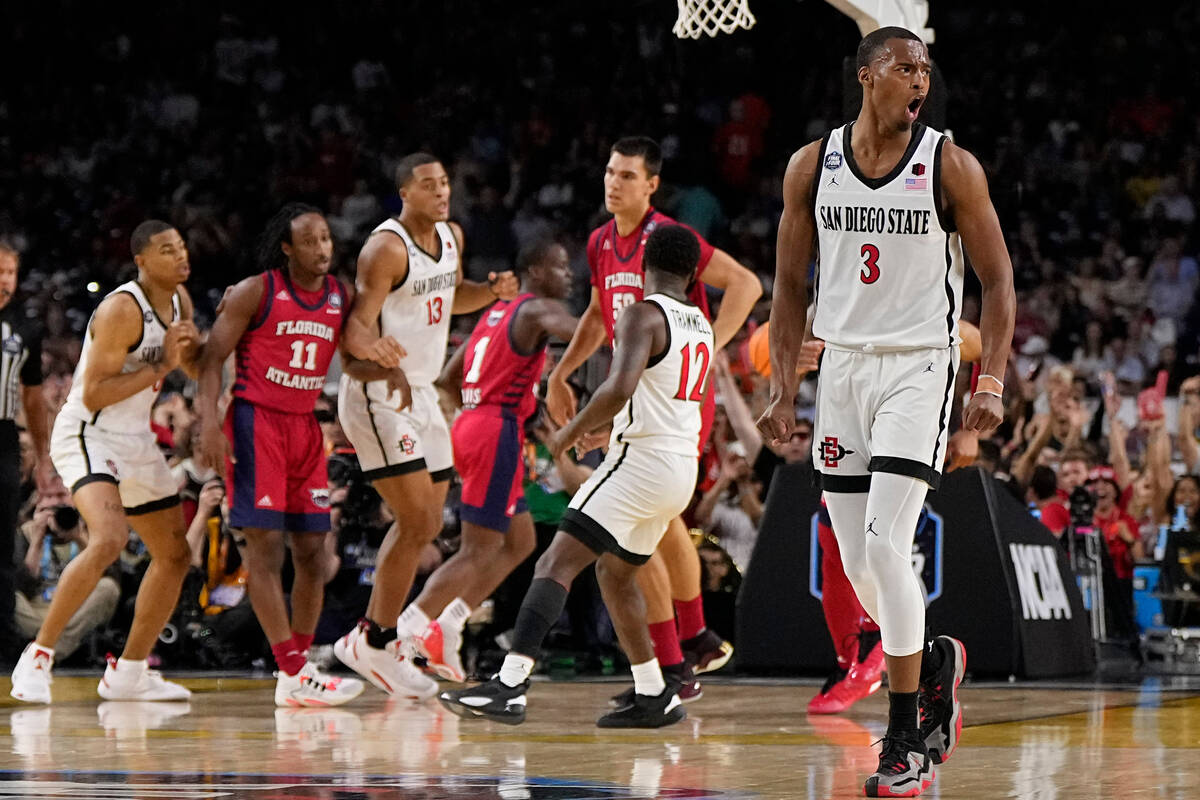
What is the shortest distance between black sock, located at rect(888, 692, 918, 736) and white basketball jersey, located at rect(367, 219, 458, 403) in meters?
4.05

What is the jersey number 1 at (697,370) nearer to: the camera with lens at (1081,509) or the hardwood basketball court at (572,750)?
the hardwood basketball court at (572,750)

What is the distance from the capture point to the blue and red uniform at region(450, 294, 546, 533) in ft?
27.9

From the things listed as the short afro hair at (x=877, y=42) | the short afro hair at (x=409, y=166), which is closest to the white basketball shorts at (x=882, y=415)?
the short afro hair at (x=877, y=42)

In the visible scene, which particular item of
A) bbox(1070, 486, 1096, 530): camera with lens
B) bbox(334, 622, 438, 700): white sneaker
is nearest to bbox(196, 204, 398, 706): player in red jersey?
bbox(334, 622, 438, 700): white sneaker

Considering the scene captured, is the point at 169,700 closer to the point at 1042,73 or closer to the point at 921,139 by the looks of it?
the point at 921,139

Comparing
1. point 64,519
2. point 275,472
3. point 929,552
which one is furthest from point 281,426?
point 64,519

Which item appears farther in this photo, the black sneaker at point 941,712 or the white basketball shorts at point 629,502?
the white basketball shorts at point 629,502

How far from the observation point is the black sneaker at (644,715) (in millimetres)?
6773

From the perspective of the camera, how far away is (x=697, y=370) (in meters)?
6.90

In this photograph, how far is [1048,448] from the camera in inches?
476

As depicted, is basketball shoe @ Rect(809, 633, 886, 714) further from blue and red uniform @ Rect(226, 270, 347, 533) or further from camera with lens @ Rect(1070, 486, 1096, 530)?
camera with lens @ Rect(1070, 486, 1096, 530)

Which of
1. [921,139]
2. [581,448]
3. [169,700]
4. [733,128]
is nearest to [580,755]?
[581,448]

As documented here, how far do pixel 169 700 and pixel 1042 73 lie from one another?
13274 mm

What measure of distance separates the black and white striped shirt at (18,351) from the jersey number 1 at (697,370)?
4.26 metres
